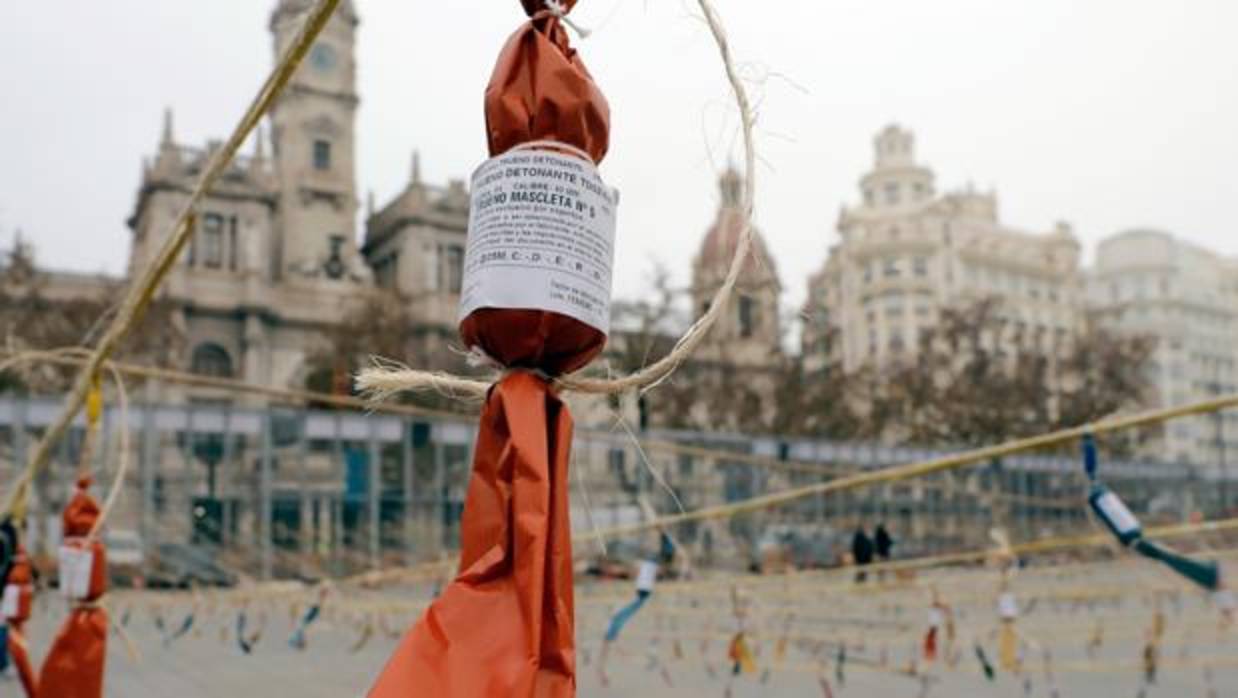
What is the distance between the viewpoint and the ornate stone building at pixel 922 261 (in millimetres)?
69062

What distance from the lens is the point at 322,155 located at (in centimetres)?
5184

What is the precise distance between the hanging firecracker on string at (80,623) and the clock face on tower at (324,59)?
165 ft

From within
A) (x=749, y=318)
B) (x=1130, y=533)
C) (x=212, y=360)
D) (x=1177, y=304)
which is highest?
(x=1177, y=304)

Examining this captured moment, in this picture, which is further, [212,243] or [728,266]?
[212,243]

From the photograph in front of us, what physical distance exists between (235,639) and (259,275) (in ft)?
113

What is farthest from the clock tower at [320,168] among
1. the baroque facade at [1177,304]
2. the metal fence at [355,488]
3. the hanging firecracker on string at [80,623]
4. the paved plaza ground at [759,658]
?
the baroque facade at [1177,304]

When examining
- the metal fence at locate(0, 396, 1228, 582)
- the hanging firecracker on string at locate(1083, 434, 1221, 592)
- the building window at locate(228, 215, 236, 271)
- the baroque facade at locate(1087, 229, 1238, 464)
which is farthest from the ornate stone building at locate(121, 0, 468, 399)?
the baroque facade at locate(1087, 229, 1238, 464)

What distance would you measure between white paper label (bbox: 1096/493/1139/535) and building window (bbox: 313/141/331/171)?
51.1m

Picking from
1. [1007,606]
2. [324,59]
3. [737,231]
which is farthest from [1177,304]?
[737,231]

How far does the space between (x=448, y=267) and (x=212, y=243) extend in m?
10.1

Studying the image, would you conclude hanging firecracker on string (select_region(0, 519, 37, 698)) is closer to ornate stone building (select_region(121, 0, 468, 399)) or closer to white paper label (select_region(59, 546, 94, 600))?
white paper label (select_region(59, 546, 94, 600))

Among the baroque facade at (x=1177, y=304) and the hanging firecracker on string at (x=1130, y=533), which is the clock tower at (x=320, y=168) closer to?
the hanging firecracker on string at (x=1130, y=533)

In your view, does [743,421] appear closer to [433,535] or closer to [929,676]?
[433,535]

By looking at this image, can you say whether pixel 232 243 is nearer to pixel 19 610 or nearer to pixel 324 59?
pixel 324 59
